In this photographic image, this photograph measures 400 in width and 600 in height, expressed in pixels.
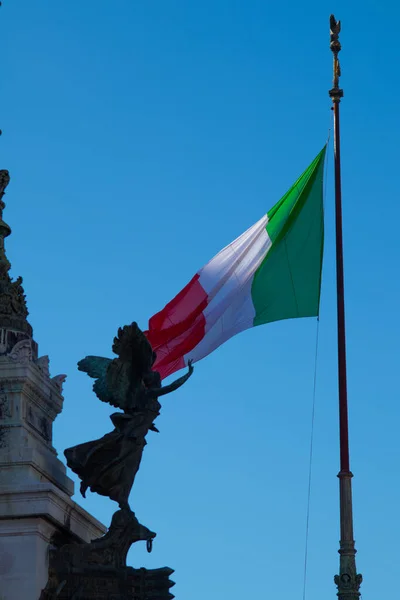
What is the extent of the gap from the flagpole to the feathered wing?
157 inches

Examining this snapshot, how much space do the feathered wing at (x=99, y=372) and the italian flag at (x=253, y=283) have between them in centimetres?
372

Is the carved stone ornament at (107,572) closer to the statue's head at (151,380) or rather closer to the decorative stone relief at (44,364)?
the statue's head at (151,380)

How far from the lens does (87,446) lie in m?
30.2

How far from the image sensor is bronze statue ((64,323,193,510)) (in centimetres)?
3019

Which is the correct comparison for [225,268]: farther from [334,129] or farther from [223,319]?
[334,129]

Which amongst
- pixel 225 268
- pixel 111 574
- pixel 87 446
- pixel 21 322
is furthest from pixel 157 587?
pixel 225 268

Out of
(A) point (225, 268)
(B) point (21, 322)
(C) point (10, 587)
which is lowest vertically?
(C) point (10, 587)

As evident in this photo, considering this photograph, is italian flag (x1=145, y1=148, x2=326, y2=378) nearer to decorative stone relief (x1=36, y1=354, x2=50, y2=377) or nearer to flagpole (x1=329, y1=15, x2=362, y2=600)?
flagpole (x1=329, y1=15, x2=362, y2=600)

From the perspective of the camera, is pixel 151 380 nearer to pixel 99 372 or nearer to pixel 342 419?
pixel 99 372

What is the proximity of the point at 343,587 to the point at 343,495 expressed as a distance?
1607 mm

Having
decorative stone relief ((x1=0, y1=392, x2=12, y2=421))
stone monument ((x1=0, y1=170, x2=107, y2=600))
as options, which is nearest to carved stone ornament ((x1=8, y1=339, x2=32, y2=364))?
stone monument ((x1=0, y1=170, x2=107, y2=600))

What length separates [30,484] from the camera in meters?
29.0

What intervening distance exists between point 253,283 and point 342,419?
451 cm

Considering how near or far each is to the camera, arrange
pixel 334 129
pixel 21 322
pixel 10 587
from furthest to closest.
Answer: pixel 334 129, pixel 21 322, pixel 10 587
